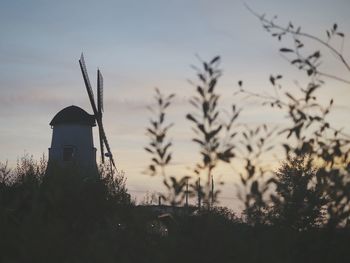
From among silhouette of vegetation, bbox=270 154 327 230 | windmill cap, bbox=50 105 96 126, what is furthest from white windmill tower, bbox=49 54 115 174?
silhouette of vegetation, bbox=270 154 327 230

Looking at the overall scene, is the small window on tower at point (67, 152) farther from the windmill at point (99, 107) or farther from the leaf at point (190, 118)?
the leaf at point (190, 118)

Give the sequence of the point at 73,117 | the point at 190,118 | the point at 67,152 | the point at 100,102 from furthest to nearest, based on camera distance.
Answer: the point at 100,102, the point at 73,117, the point at 67,152, the point at 190,118

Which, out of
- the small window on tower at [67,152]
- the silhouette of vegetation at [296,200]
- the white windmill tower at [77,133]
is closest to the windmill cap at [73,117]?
the white windmill tower at [77,133]

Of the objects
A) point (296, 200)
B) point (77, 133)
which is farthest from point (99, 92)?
point (296, 200)

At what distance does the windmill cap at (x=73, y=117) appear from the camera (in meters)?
36.6

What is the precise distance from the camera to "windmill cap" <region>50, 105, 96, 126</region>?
36.6m

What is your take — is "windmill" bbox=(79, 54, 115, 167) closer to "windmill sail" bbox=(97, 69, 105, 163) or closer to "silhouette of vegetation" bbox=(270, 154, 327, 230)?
"windmill sail" bbox=(97, 69, 105, 163)

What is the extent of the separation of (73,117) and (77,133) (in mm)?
1326

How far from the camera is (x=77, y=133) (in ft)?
119

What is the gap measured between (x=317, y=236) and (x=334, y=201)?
0.62 metres

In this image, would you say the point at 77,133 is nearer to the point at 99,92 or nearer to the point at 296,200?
the point at 99,92

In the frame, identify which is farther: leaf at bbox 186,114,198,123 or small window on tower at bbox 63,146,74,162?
small window on tower at bbox 63,146,74,162

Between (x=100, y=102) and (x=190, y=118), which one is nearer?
(x=190, y=118)

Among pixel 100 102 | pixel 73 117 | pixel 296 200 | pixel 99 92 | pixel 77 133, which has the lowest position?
pixel 296 200
